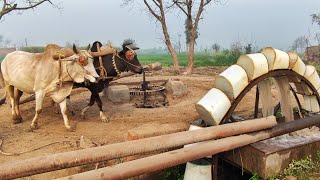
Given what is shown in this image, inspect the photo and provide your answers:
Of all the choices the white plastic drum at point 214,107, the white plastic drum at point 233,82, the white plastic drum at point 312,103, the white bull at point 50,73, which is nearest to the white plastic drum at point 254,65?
the white plastic drum at point 233,82

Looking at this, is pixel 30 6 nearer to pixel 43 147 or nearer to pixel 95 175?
pixel 43 147

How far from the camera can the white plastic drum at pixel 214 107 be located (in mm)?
4824

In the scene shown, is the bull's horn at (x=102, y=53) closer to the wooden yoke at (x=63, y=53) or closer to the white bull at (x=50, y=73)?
A: the white bull at (x=50, y=73)

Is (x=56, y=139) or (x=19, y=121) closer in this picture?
(x=56, y=139)

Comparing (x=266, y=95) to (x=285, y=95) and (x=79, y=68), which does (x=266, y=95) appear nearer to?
(x=285, y=95)

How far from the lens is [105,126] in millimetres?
7336

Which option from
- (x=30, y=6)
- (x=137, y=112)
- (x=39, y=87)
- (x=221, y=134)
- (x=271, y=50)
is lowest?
(x=137, y=112)

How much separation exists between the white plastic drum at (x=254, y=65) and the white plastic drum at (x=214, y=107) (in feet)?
1.88

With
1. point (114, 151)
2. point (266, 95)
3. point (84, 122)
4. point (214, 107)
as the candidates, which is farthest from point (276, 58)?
point (84, 122)

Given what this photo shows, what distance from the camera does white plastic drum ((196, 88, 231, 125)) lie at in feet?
15.8

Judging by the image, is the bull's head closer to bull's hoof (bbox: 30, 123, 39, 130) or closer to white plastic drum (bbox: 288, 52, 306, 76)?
bull's hoof (bbox: 30, 123, 39, 130)

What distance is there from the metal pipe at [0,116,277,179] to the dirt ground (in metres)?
1.89

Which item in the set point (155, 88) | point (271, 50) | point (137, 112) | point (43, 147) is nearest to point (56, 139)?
point (43, 147)

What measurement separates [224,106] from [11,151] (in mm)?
3804
